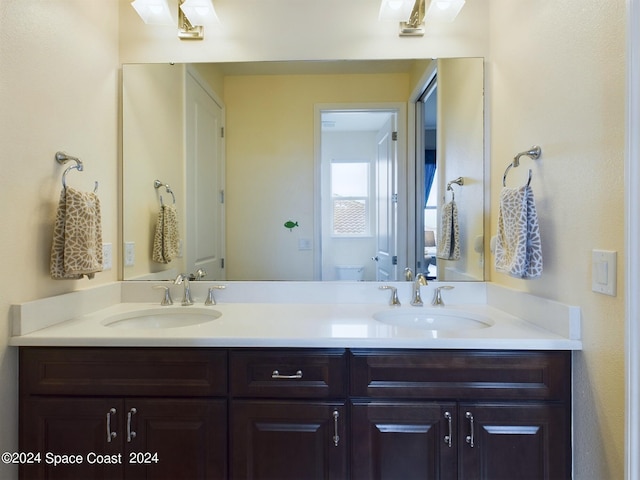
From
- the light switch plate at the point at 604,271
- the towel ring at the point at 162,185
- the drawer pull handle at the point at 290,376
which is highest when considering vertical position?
the towel ring at the point at 162,185

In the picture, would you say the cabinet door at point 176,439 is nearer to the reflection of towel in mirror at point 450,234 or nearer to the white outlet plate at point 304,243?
the white outlet plate at point 304,243

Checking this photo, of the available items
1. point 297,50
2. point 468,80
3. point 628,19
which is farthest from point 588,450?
point 297,50

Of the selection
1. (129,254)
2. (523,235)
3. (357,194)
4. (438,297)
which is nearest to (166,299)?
(129,254)

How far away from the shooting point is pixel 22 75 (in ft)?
3.91

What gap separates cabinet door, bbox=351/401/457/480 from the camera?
3.78ft

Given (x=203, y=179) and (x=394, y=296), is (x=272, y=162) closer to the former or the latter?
(x=203, y=179)

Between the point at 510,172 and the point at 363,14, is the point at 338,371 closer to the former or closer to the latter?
the point at 510,172

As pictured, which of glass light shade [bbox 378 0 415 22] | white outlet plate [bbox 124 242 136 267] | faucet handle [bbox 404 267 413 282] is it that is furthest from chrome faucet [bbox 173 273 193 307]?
glass light shade [bbox 378 0 415 22]

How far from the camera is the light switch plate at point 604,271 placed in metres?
0.96

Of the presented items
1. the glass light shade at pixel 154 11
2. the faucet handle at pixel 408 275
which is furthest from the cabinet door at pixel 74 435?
the glass light shade at pixel 154 11

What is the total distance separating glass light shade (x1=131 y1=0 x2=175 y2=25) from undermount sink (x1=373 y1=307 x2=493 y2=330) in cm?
168

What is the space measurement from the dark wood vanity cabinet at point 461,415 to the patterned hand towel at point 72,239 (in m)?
1.03

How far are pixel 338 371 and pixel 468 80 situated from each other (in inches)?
A: 59.0

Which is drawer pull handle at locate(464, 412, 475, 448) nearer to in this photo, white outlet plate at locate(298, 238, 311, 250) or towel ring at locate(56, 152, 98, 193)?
white outlet plate at locate(298, 238, 311, 250)
